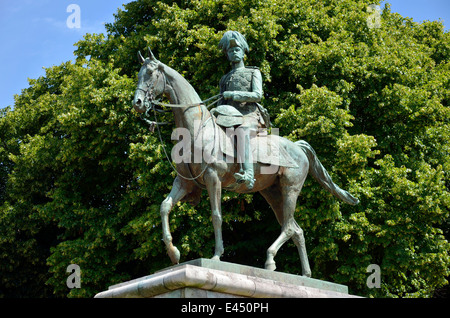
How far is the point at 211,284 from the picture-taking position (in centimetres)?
760

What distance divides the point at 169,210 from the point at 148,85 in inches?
77.8

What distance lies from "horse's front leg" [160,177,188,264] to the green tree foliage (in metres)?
7.38

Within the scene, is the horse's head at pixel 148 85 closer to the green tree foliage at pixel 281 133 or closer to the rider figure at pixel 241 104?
the rider figure at pixel 241 104

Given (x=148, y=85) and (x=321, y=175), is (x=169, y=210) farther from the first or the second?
(x=321, y=175)

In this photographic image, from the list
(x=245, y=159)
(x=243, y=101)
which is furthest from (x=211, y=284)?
(x=243, y=101)

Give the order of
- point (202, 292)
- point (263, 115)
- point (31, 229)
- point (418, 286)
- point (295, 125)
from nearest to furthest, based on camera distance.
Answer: point (202, 292) < point (263, 115) < point (295, 125) < point (418, 286) < point (31, 229)

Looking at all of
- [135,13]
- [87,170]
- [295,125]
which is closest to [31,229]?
[87,170]

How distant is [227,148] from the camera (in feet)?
31.3

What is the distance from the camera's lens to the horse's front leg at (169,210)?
8742mm

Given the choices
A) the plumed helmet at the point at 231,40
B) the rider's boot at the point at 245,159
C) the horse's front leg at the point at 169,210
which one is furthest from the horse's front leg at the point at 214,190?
the plumed helmet at the point at 231,40

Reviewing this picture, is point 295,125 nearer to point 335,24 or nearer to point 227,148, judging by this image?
point 335,24

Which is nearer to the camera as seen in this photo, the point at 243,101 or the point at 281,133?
the point at 243,101

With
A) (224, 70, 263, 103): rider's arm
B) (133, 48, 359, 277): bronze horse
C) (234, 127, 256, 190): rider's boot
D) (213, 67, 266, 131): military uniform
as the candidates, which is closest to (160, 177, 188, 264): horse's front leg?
(133, 48, 359, 277): bronze horse

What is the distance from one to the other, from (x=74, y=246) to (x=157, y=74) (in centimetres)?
1041
